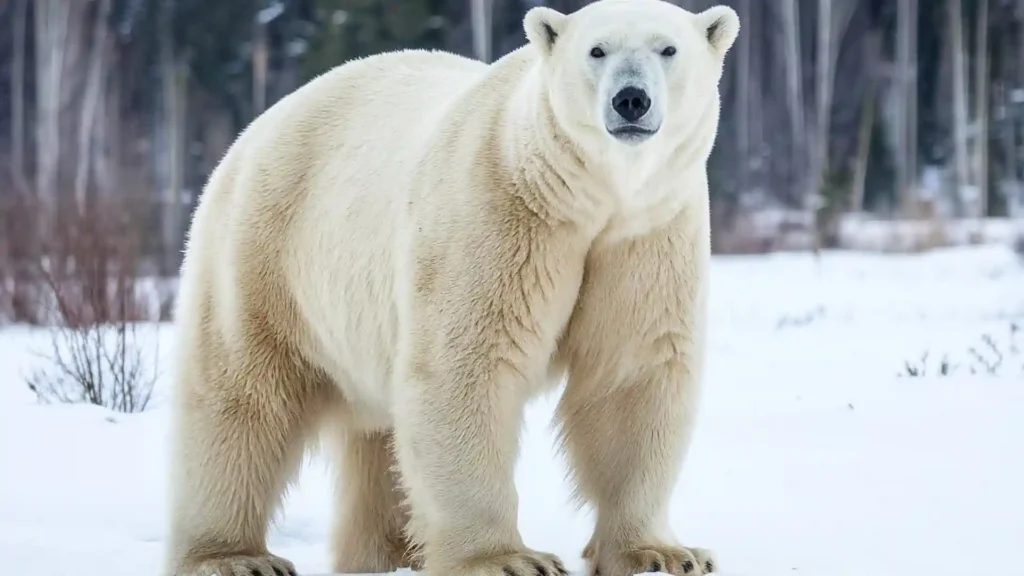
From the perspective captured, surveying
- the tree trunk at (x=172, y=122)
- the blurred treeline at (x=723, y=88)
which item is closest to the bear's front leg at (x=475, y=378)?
the blurred treeline at (x=723, y=88)

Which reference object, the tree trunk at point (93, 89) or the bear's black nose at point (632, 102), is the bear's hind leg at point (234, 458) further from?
the tree trunk at point (93, 89)

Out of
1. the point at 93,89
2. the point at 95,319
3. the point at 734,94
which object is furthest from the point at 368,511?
the point at 734,94

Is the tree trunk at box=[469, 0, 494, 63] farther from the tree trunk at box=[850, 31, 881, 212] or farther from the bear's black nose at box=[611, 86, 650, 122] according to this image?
the bear's black nose at box=[611, 86, 650, 122]

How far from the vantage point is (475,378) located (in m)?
3.02

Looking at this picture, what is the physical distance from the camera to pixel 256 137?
12.9ft

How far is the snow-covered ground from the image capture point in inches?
144

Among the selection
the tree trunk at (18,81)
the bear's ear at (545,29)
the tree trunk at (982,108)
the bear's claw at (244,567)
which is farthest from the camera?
the tree trunk at (18,81)

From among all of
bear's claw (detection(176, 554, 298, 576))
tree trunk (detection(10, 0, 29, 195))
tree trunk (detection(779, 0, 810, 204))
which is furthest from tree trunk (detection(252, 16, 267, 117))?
bear's claw (detection(176, 554, 298, 576))

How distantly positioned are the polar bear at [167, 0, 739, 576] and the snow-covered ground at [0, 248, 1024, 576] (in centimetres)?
38

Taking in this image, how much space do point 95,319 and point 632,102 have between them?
14.0 ft

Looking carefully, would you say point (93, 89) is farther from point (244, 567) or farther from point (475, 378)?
point (475, 378)

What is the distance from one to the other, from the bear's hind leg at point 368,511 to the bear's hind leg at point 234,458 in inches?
14.4

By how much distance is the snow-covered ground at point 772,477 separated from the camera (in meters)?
3.66

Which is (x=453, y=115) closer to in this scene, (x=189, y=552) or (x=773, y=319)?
(x=189, y=552)
